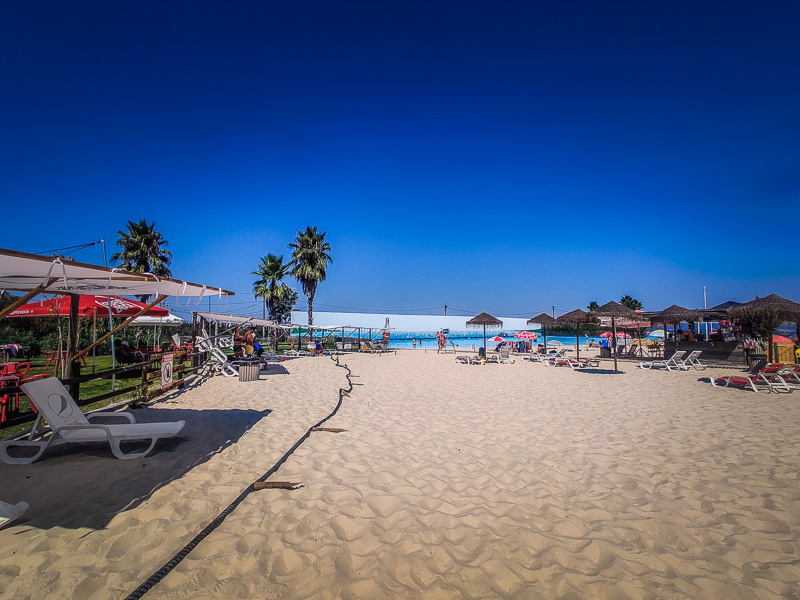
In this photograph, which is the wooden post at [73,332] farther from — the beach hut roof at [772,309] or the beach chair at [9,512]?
the beach hut roof at [772,309]

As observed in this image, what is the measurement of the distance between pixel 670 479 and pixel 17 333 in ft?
102

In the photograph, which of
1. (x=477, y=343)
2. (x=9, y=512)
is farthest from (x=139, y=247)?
(x=477, y=343)

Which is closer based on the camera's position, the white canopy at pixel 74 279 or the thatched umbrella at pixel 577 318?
the white canopy at pixel 74 279

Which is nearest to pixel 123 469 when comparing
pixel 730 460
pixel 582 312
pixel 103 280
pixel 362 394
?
pixel 103 280

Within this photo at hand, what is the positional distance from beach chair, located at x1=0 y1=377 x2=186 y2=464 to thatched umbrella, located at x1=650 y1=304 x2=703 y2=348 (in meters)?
21.5

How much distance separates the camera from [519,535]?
3.03 meters

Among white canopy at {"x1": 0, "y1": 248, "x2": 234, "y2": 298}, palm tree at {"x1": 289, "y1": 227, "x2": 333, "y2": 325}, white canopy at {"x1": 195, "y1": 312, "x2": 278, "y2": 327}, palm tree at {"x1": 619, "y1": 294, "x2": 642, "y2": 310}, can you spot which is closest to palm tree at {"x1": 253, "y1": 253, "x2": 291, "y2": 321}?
palm tree at {"x1": 289, "y1": 227, "x2": 333, "y2": 325}

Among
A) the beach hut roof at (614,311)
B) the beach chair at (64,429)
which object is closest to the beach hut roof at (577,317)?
the beach hut roof at (614,311)

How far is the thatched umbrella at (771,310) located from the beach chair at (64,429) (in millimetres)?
19319

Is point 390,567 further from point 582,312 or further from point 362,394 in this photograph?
point 582,312

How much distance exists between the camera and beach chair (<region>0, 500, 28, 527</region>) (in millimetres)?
2896

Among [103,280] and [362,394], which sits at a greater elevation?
[103,280]

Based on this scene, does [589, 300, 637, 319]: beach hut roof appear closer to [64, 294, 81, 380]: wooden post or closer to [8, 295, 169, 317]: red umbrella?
[8, 295, 169, 317]: red umbrella

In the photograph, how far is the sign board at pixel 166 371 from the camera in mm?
8523
